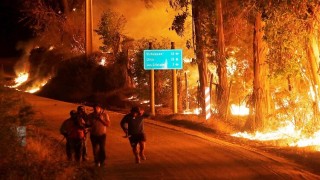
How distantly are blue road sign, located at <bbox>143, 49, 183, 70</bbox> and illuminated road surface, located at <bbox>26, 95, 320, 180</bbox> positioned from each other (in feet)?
21.4

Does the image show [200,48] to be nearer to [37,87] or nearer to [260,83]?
[260,83]

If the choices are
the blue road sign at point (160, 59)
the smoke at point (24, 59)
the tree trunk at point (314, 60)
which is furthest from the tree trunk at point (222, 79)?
the smoke at point (24, 59)

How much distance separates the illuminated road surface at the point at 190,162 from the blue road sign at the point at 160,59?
652 centimetres

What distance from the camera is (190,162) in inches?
609

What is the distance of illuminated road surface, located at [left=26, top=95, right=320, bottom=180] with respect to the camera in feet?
44.5

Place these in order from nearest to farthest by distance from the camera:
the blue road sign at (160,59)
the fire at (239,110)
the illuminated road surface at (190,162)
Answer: the illuminated road surface at (190,162), the blue road sign at (160,59), the fire at (239,110)

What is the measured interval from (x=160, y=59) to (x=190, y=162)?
12.4m

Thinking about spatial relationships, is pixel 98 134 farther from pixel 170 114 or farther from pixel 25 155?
pixel 170 114

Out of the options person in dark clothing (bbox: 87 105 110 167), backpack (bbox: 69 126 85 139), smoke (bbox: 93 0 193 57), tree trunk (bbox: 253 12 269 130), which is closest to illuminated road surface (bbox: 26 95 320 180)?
person in dark clothing (bbox: 87 105 110 167)

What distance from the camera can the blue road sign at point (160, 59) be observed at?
89.3 ft

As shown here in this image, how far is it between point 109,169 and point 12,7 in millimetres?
51379

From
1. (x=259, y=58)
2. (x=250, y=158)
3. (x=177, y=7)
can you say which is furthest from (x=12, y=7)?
(x=250, y=158)

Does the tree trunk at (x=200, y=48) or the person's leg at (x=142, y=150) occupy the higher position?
the tree trunk at (x=200, y=48)

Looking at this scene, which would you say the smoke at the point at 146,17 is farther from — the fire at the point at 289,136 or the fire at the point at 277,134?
the fire at the point at 289,136
